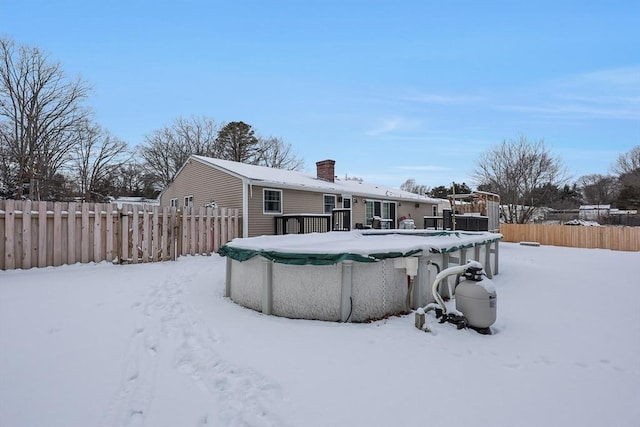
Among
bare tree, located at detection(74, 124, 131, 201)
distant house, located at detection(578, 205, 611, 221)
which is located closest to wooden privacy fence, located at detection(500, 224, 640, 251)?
distant house, located at detection(578, 205, 611, 221)

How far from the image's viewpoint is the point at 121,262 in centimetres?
728

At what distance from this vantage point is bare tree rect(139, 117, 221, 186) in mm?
30844

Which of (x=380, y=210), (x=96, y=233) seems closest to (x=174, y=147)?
(x=380, y=210)

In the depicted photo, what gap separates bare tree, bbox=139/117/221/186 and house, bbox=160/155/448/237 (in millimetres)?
14722

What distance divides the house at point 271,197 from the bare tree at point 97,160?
10140 mm

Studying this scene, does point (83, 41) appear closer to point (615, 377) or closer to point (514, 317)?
point (514, 317)

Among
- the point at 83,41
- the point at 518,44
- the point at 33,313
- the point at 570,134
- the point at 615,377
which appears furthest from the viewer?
the point at 570,134

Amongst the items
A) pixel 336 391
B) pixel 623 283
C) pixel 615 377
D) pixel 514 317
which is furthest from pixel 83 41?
pixel 623 283

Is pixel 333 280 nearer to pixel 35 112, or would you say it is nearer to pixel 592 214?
pixel 35 112

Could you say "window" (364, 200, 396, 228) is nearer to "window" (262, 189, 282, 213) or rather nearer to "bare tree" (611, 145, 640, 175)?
"window" (262, 189, 282, 213)

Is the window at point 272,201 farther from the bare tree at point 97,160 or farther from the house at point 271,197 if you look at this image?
the bare tree at point 97,160

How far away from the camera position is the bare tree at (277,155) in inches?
1326

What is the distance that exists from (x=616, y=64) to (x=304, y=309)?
44.4 feet

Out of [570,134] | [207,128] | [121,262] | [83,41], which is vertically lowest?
[121,262]
